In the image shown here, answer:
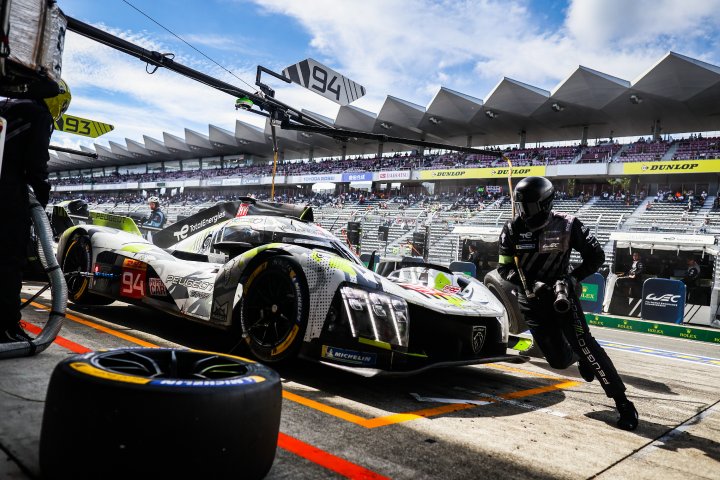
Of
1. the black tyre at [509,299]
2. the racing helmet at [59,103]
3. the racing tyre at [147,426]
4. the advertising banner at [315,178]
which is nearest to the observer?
the racing tyre at [147,426]

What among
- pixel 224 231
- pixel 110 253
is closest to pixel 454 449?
pixel 224 231

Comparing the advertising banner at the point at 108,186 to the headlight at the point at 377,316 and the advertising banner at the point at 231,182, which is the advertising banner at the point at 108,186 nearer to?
the advertising banner at the point at 231,182

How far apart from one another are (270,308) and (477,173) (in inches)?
1410

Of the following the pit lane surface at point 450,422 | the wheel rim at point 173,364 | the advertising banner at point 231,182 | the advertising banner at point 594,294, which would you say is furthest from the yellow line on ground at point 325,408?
the advertising banner at point 231,182

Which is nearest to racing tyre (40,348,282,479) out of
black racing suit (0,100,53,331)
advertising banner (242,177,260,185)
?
black racing suit (0,100,53,331)

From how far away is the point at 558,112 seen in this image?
122 feet

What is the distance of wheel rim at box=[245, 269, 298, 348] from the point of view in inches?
139

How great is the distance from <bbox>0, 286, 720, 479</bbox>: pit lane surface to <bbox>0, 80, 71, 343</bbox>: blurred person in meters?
0.36

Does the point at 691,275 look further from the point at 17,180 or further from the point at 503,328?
the point at 17,180

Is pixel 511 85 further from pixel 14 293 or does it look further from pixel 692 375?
pixel 14 293

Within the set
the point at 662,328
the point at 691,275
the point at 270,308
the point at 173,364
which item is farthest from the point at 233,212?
the point at 691,275

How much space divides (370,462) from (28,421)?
4.66ft

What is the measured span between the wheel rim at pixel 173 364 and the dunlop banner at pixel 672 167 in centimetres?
3249

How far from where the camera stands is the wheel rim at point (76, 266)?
5.54 m
